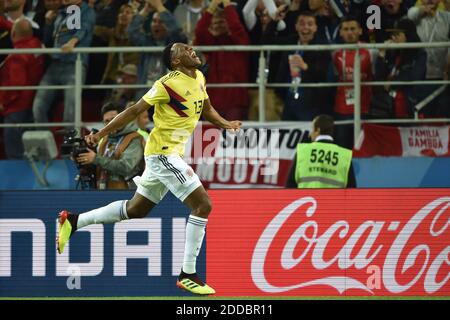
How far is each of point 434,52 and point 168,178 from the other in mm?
5662

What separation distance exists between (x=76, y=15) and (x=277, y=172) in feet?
11.2

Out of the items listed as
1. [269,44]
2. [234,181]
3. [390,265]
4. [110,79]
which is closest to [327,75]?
[269,44]

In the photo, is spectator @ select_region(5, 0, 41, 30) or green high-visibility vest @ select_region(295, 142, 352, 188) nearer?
green high-visibility vest @ select_region(295, 142, 352, 188)

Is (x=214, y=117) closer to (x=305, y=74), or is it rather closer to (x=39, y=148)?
(x=305, y=74)

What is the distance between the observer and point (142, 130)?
537 inches

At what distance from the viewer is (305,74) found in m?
15.4

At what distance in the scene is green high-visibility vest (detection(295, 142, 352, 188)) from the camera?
1356cm

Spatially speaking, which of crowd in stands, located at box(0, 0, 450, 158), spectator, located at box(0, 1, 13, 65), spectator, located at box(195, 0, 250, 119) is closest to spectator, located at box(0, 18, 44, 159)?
crowd in stands, located at box(0, 0, 450, 158)

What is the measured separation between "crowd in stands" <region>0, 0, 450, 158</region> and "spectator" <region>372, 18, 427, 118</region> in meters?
0.01

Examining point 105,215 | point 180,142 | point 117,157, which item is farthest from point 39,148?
point 180,142

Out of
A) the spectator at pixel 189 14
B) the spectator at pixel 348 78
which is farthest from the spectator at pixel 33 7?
the spectator at pixel 348 78

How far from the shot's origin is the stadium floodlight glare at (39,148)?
1545cm

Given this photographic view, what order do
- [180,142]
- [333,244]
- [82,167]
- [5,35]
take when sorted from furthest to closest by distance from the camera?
[5,35], [82,167], [333,244], [180,142]

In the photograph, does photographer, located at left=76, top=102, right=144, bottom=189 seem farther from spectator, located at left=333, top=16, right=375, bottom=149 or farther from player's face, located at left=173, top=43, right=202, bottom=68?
spectator, located at left=333, top=16, right=375, bottom=149
